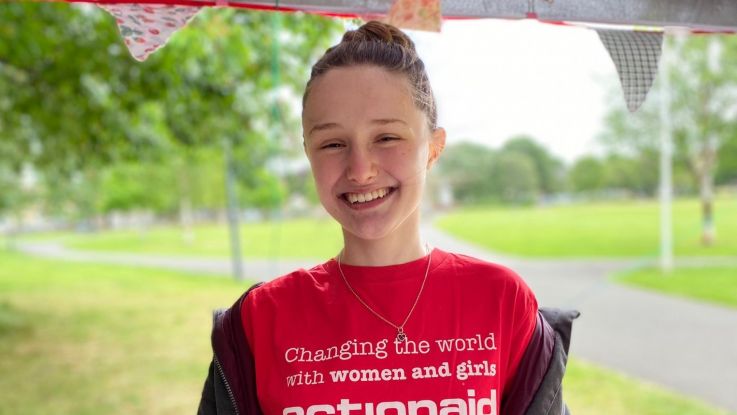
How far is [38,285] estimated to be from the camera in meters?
15.6

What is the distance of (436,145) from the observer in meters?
1.20

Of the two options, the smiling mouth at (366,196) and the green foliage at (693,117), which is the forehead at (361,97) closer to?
the smiling mouth at (366,196)

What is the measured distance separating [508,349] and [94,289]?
14.9m

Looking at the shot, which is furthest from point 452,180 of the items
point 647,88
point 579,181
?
point 647,88

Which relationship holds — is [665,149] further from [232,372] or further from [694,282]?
[232,372]

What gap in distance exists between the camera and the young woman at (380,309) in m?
1.09

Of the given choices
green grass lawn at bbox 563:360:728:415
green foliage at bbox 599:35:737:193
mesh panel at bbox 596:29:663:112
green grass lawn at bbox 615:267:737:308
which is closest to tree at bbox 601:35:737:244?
green foliage at bbox 599:35:737:193

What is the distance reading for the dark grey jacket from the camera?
1129 mm

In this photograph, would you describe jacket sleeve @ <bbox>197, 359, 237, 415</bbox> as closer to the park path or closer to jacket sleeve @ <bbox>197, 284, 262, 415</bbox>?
jacket sleeve @ <bbox>197, 284, 262, 415</bbox>

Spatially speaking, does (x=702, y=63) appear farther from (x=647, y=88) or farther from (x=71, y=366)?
(x=647, y=88)

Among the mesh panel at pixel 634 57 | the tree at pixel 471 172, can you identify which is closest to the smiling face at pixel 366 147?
the mesh panel at pixel 634 57

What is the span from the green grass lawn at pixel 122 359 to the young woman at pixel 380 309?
4.62 metres

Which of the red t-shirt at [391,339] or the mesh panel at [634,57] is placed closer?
the red t-shirt at [391,339]

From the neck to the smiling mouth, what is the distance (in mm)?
80
